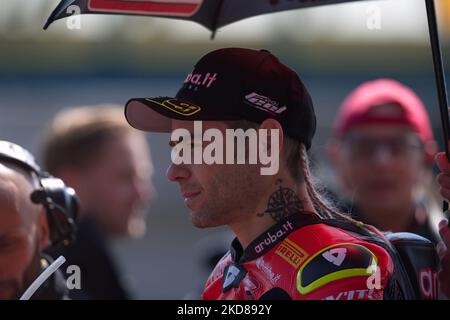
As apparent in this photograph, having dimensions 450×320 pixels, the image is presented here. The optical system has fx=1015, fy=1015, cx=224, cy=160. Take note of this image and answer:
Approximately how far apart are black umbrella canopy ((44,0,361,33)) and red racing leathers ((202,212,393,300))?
2.62 ft

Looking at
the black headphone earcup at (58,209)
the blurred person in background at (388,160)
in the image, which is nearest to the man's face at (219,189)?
the black headphone earcup at (58,209)

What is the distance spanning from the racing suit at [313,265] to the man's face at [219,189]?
0.11 m

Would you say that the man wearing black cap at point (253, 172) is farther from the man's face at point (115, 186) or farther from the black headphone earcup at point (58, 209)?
the man's face at point (115, 186)

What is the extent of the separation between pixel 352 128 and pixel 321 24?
10.1m

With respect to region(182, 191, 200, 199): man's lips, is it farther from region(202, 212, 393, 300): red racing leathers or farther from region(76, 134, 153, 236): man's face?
region(76, 134, 153, 236): man's face

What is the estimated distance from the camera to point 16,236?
3191mm

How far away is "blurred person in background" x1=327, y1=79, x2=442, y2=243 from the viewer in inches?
205

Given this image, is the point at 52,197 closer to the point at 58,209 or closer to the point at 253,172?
the point at 58,209

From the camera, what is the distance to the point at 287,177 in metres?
2.96

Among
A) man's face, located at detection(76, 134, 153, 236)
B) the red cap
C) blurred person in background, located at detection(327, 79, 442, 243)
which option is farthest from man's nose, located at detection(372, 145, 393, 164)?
man's face, located at detection(76, 134, 153, 236)

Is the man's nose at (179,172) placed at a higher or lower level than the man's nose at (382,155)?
higher

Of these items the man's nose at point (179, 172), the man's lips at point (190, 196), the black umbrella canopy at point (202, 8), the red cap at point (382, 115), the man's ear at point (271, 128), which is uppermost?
the black umbrella canopy at point (202, 8)

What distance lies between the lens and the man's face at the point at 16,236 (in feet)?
10.4

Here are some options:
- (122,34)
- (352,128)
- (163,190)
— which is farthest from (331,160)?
(122,34)
